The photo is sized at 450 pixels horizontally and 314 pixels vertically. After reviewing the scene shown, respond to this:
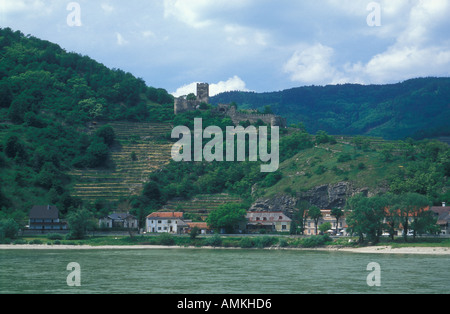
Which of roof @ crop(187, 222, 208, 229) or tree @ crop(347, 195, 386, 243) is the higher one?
tree @ crop(347, 195, 386, 243)

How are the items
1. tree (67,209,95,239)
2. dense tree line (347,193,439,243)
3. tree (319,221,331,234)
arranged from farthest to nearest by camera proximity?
1. tree (319,221,331,234)
2. tree (67,209,95,239)
3. dense tree line (347,193,439,243)

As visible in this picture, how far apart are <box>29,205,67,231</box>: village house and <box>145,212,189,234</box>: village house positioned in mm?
13263

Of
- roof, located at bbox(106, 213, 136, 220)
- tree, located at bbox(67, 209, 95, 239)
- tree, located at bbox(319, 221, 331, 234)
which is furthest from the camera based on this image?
roof, located at bbox(106, 213, 136, 220)

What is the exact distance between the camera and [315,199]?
100 m

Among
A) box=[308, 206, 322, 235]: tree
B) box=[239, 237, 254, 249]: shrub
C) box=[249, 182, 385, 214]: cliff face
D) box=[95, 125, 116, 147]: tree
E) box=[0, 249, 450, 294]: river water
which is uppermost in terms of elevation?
box=[95, 125, 116, 147]: tree

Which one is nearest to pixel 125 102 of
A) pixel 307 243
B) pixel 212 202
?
pixel 212 202

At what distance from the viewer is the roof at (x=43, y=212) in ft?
292

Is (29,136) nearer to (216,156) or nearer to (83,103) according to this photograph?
(83,103)

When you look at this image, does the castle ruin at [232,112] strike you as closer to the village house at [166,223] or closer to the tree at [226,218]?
the village house at [166,223]

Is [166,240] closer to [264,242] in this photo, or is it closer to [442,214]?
[264,242]

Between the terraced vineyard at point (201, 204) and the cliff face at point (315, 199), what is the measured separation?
5.21 m

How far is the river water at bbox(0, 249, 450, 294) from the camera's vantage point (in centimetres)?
4094

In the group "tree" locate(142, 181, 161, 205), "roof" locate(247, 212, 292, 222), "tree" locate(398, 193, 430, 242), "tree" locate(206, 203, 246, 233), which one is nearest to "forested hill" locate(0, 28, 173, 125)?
"tree" locate(142, 181, 161, 205)

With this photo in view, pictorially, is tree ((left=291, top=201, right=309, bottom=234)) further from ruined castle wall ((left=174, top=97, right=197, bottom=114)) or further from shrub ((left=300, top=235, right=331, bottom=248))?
ruined castle wall ((left=174, top=97, right=197, bottom=114))
